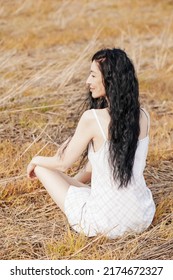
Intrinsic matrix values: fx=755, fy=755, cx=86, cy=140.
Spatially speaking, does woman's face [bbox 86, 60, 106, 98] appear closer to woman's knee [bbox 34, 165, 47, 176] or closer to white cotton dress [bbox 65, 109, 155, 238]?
white cotton dress [bbox 65, 109, 155, 238]

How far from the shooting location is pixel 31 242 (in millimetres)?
3439

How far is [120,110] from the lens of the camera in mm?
3346

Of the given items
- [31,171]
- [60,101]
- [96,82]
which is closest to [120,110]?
[96,82]

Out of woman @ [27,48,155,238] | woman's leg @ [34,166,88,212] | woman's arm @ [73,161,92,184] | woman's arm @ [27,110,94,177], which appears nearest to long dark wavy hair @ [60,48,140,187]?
woman @ [27,48,155,238]

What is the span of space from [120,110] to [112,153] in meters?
0.19

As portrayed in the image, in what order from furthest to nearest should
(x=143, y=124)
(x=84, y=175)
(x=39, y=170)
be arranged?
(x=84, y=175) → (x=39, y=170) → (x=143, y=124)

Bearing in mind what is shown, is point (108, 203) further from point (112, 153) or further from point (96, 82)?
point (96, 82)

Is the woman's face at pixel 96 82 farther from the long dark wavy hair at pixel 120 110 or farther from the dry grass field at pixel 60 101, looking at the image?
the dry grass field at pixel 60 101

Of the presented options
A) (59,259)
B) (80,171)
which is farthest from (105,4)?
(59,259)

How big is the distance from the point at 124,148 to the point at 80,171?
0.56m

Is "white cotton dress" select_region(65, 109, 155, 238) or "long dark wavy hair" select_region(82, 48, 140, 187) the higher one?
"long dark wavy hair" select_region(82, 48, 140, 187)

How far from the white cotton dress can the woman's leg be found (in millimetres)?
98

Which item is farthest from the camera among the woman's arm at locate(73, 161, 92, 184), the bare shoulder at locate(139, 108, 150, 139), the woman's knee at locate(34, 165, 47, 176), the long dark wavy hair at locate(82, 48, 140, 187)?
the woman's arm at locate(73, 161, 92, 184)

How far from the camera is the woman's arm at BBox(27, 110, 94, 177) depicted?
337 cm
